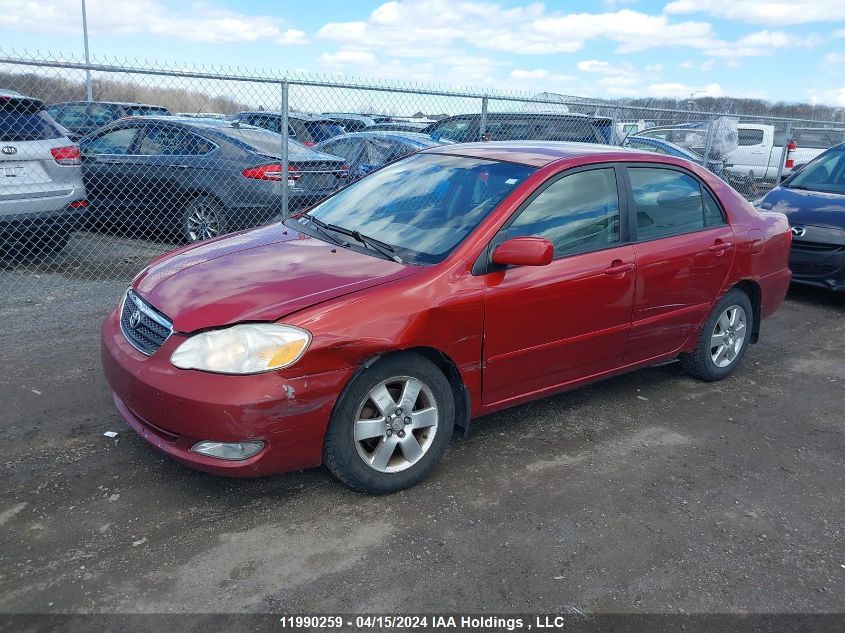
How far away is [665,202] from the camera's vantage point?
4523 mm

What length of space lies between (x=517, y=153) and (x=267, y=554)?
8.57ft

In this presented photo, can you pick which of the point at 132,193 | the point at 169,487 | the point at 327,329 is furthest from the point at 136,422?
the point at 132,193

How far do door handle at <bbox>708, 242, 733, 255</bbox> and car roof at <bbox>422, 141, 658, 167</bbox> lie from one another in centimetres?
72

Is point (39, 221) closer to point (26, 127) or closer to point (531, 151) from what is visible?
point (26, 127)

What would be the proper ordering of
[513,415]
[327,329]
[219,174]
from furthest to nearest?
[219,174] < [513,415] < [327,329]

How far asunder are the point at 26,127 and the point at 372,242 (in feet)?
15.6

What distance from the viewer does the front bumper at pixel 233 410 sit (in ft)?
9.69

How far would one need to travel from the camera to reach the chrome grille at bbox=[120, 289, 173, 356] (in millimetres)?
3236

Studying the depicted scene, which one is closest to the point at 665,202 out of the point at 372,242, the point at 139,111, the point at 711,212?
the point at 711,212

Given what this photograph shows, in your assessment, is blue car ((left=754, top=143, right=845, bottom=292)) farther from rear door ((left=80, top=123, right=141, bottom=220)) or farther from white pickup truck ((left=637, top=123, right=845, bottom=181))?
white pickup truck ((left=637, top=123, right=845, bottom=181))

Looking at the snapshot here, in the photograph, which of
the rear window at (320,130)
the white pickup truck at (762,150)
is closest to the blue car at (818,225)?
the rear window at (320,130)

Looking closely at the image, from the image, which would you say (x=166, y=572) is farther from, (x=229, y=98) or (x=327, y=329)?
(x=229, y=98)

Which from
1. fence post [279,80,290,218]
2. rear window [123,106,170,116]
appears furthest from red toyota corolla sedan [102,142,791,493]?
rear window [123,106,170,116]

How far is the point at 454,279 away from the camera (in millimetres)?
3443
